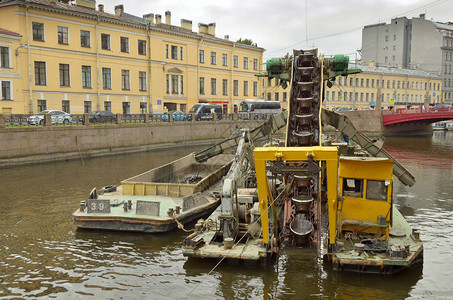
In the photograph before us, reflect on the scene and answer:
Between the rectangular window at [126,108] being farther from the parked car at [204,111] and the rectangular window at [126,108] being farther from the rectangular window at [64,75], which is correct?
the rectangular window at [64,75]

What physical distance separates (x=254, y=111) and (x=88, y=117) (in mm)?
24964

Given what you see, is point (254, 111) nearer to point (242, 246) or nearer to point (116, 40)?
point (116, 40)

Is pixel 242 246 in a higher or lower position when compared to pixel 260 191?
lower

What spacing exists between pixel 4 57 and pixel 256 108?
29.9 meters

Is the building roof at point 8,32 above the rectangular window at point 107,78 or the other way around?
above

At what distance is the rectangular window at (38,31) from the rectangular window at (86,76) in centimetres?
530

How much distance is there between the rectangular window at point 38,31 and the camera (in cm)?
3872

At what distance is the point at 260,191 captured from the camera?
35.9 feet

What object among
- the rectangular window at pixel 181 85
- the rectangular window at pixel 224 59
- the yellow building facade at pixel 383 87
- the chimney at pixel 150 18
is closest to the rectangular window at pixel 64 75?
the rectangular window at pixel 181 85

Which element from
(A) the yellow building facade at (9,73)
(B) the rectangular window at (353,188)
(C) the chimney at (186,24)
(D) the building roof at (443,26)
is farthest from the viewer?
(D) the building roof at (443,26)

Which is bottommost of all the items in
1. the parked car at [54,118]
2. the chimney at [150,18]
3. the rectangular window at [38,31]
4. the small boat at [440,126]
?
the small boat at [440,126]

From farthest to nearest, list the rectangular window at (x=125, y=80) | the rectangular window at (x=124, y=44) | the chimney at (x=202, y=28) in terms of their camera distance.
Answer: the chimney at (x=202, y=28) < the rectangular window at (x=125, y=80) < the rectangular window at (x=124, y=44)

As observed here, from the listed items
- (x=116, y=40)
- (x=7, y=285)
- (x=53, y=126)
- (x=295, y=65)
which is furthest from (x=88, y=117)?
(x=7, y=285)

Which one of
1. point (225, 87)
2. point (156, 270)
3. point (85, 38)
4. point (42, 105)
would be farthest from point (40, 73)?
point (156, 270)
